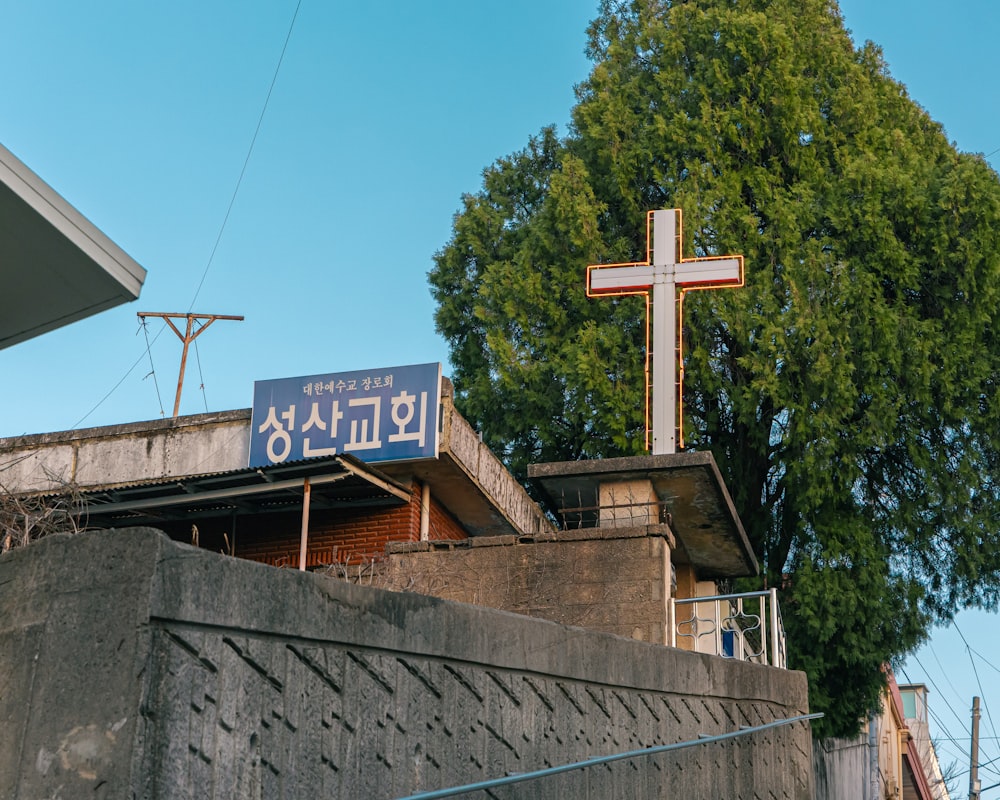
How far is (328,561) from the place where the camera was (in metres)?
13.3

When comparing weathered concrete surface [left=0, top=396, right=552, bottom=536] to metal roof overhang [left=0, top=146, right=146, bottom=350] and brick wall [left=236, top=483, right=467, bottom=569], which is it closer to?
brick wall [left=236, top=483, right=467, bottom=569]

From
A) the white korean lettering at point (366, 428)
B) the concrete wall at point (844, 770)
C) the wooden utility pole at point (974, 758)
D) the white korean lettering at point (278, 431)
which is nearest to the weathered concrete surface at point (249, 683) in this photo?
the white korean lettering at point (366, 428)

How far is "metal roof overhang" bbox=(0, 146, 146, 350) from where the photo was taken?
21.7 feet

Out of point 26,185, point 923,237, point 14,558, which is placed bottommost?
point 14,558

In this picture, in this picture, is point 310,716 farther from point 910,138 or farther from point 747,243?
point 910,138

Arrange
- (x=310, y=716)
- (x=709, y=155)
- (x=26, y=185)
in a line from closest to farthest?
(x=310, y=716), (x=26, y=185), (x=709, y=155)

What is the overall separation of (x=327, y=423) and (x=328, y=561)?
4.51 ft

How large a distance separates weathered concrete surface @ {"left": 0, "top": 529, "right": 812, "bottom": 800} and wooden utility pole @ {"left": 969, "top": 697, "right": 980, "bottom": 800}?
27974 millimetres

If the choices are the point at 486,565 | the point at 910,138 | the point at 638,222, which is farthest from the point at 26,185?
the point at 910,138

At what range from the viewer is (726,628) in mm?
11469

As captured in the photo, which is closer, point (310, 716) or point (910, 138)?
point (310, 716)

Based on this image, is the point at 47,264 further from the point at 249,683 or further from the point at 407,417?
the point at 407,417

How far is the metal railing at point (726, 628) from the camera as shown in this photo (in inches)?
384

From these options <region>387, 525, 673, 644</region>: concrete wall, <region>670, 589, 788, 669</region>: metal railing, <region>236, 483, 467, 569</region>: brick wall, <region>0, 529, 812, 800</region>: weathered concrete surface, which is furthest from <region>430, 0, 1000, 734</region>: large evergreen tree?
<region>0, 529, 812, 800</region>: weathered concrete surface
